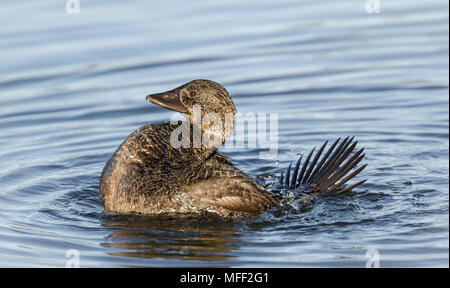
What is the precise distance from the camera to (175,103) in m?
7.72

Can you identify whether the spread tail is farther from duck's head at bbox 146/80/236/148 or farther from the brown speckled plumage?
duck's head at bbox 146/80/236/148

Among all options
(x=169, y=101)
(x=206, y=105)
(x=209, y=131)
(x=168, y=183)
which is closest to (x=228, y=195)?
(x=168, y=183)

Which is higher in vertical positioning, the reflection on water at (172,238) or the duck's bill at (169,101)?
the duck's bill at (169,101)

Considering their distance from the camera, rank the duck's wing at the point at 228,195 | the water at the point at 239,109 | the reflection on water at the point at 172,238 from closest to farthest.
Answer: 1. the reflection on water at the point at 172,238
2. the water at the point at 239,109
3. the duck's wing at the point at 228,195

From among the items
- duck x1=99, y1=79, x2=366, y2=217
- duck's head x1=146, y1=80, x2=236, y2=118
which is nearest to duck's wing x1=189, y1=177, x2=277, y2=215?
duck x1=99, y1=79, x2=366, y2=217

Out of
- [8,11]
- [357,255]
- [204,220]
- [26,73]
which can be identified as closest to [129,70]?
[26,73]

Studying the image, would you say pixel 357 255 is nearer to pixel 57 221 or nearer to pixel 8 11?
pixel 57 221

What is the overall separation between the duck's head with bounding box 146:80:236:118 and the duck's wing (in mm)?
890

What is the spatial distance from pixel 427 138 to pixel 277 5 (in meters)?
5.29

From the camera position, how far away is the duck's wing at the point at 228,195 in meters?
6.94

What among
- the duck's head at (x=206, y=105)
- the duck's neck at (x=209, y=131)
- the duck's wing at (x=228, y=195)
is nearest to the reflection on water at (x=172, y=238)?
the duck's wing at (x=228, y=195)

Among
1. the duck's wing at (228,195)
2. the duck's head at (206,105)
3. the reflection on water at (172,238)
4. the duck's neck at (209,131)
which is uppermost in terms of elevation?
the duck's head at (206,105)

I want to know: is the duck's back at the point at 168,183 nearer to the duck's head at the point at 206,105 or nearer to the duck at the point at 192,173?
the duck at the point at 192,173

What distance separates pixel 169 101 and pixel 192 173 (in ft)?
3.05
